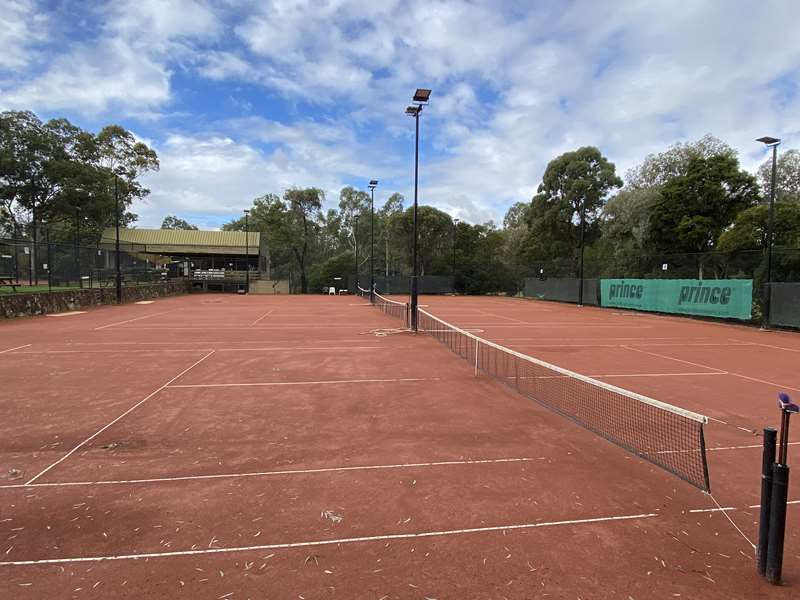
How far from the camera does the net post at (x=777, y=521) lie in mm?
2805

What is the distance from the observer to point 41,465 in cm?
493

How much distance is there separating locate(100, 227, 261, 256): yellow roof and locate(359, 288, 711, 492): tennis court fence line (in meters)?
48.4

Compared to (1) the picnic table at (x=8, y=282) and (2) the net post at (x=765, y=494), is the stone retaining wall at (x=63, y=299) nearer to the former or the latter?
(1) the picnic table at (x=8, y=282)

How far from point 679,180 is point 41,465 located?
1438 inches

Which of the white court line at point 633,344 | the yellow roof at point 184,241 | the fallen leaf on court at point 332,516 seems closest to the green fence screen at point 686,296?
the white court line at point 633,344

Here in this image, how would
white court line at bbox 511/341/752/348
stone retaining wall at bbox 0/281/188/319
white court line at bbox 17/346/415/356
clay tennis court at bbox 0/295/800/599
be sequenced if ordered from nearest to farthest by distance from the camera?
clay tennis court at bbox 0/295/800/599, white court line at bbox 17/346/415/356, white court line at bbox 511/341/752/348, stone retaining wall at bbox 0/281/188/319

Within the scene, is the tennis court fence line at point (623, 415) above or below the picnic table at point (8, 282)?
below

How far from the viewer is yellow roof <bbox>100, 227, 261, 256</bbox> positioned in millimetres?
53219

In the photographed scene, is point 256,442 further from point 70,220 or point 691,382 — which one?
point 70,220

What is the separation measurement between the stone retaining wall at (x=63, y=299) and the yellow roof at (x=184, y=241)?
61.7 feet

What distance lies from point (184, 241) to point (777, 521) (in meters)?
59.2

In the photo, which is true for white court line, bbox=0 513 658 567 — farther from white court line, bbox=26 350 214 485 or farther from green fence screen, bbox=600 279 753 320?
green fence screen, bbox=600 279 753 320

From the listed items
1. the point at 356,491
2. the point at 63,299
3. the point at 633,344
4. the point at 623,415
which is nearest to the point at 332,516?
the point at 356,491

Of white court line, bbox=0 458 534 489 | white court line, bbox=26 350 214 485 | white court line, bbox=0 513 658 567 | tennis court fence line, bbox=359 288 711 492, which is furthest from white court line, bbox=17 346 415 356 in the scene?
white court line, bbox=0 513 658 567
